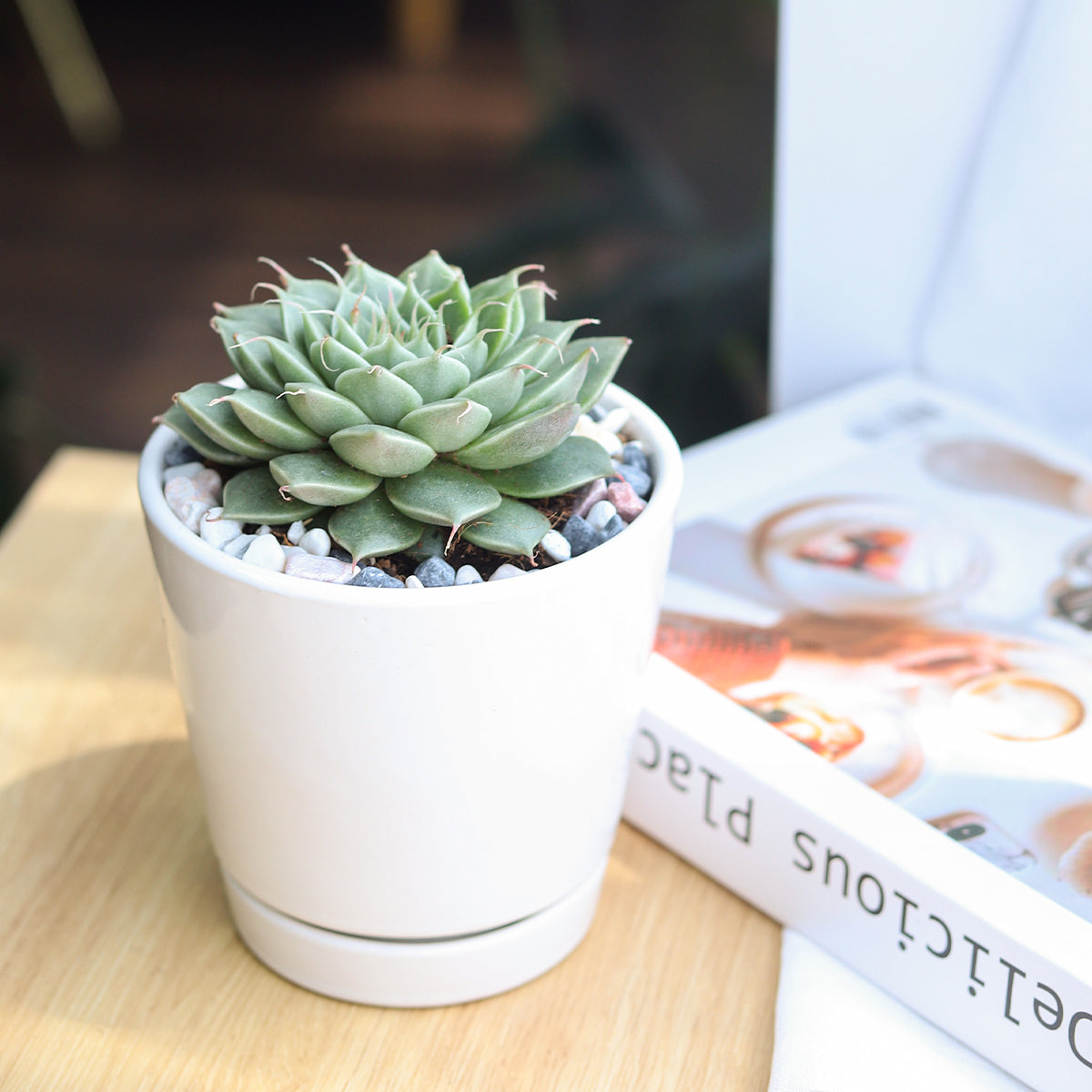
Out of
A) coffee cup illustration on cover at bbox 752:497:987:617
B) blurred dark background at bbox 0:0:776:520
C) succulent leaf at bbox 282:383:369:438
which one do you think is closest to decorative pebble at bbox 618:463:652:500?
succulent leaf at bbox 282:383:369:438

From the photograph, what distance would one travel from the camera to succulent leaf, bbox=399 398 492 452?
0.41 m

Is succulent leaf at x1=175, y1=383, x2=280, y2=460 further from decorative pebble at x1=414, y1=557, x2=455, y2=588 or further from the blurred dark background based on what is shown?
the blurred dark background

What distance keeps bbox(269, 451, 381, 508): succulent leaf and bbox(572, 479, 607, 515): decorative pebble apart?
0.26 feet

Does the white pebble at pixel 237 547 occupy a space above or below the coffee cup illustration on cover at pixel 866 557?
above

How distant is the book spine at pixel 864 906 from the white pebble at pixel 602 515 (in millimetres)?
144

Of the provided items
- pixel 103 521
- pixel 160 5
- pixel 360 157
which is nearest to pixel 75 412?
pixel 360 157

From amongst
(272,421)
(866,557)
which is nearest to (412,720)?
(272,421)

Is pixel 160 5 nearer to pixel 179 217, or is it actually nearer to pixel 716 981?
pixel 179 217

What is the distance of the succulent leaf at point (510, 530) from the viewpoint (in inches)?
16.4

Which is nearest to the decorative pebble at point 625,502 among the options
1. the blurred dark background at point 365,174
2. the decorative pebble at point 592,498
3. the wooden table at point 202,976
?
the decorative pebble at point 592,498

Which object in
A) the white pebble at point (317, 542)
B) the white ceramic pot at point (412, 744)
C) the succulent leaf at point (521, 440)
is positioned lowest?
the white ceramic pot at point (412, 744)

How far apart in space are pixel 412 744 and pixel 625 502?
0.12 metres

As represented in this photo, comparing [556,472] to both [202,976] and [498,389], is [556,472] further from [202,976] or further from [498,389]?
[202,976]

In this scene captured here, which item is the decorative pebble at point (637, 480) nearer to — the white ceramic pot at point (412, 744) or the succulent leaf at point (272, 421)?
the white ceramic pot at point (412, 744)
